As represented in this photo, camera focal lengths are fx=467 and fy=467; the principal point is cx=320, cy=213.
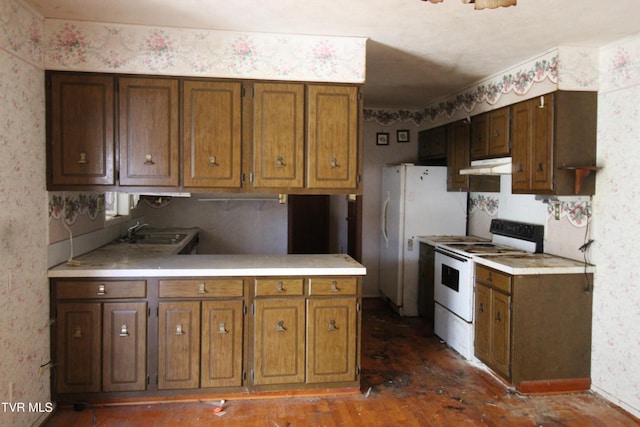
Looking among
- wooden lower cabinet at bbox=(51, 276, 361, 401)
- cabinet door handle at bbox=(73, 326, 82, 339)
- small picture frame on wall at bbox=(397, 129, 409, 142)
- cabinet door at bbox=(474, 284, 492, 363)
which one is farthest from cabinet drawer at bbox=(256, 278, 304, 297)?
small picture frame on wall at bbox=(397, 129, 409, 142)

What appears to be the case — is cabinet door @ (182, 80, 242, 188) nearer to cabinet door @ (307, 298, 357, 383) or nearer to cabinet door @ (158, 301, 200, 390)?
cabinet door @ (158, 301, 200, 390)

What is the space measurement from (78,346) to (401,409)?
204 cm

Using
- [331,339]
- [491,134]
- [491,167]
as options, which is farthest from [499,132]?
[331,339]

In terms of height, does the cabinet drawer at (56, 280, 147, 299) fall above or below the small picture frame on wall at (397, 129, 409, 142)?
below

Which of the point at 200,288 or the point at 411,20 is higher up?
the point at 411,20

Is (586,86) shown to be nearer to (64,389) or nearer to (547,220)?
(547,220)

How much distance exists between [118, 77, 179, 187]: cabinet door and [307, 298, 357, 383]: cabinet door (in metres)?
1.28

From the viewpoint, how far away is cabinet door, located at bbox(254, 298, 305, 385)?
2982 millimetres

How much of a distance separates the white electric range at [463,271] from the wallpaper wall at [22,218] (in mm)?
3021

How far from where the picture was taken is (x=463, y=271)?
386 cm

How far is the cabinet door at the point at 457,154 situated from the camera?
4539 mm

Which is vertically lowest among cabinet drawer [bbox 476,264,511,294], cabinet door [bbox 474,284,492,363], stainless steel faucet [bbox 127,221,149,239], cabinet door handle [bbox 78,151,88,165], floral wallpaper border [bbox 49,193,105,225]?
cabinet door [bbox 474,284,492,363]

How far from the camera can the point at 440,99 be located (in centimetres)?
513

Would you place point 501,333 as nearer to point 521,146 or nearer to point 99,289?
point 521,146
